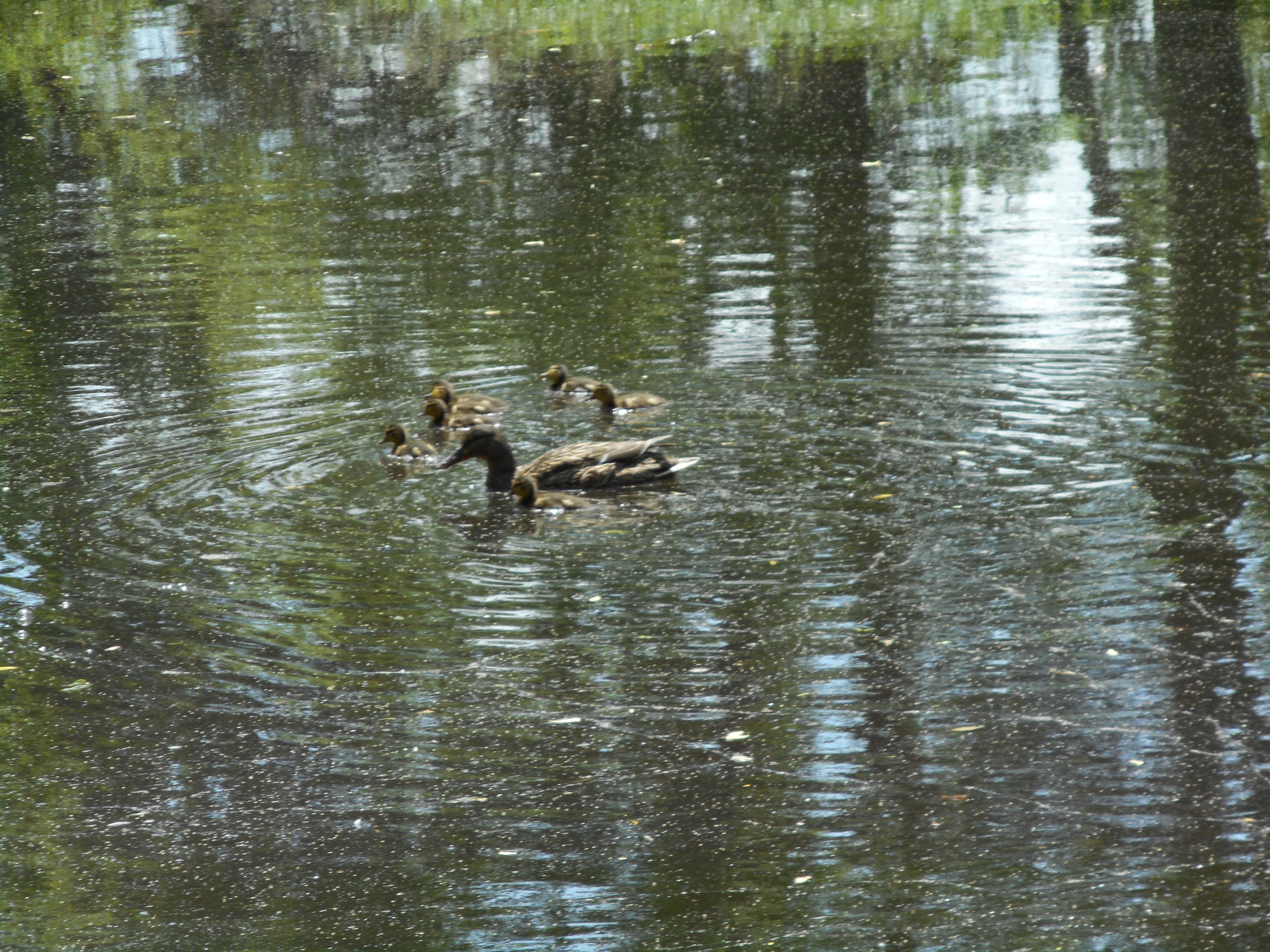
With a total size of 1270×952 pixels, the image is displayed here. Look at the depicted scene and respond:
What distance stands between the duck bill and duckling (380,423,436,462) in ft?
1.13

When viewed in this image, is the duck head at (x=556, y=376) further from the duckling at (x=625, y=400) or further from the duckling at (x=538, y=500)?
the duckling at (x=538, y=500)

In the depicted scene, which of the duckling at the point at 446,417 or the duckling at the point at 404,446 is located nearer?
the duckling at the point at 404,446

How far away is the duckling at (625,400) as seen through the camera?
10391mm

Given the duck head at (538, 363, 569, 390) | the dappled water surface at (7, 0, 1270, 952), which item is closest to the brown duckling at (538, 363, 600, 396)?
the duck head at (538, 363, 569, 390)

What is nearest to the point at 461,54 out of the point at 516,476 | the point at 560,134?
the point at 560,134

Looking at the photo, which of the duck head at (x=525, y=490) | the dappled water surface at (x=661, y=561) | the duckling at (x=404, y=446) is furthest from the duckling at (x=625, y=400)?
the duck head at (x=525, y=490)

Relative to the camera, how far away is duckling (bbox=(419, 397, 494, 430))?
10.3 m

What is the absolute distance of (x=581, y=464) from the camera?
924 centimetres

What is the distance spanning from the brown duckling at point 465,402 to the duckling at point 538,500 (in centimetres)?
159

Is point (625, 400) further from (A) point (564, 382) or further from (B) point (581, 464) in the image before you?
(B) point (581, 464)

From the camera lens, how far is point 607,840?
547 cm

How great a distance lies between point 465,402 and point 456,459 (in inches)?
44.4

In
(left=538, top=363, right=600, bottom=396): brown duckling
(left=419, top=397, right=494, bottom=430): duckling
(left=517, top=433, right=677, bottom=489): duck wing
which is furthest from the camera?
(left=538, top=363, right=600, bottom=396): brown duckling

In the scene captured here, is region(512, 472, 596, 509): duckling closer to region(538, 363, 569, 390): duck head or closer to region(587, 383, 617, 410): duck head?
region(587, 383, 617, 410): duck head
